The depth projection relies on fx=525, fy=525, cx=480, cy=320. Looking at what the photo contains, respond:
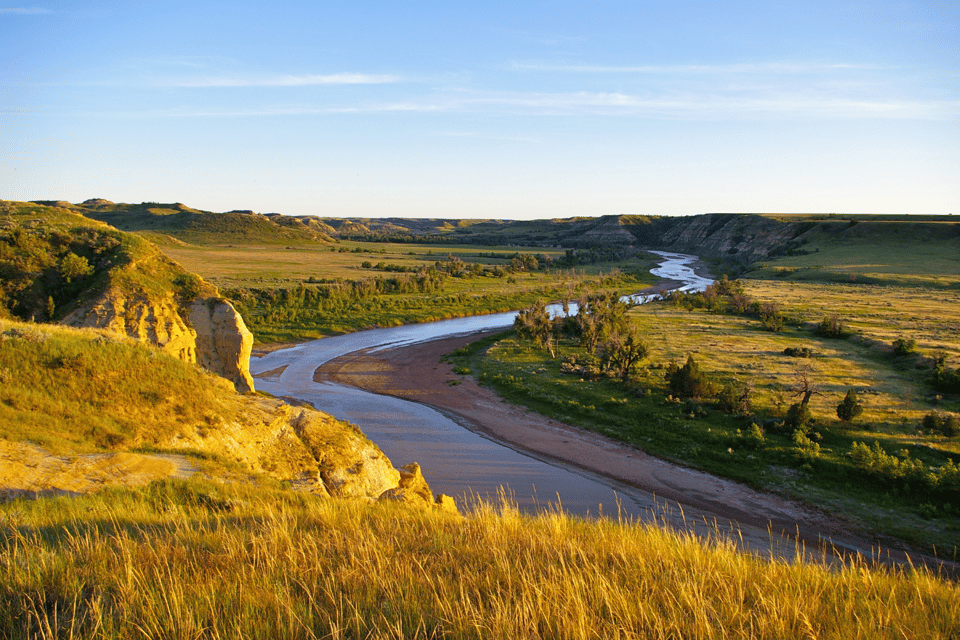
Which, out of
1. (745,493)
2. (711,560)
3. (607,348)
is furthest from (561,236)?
(711,560)

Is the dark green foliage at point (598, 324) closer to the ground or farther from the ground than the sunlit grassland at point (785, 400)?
farther from the ground

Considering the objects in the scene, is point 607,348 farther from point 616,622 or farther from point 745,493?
point 616,622

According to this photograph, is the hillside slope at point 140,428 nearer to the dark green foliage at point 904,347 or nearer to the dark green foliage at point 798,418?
the dark green foliage at point 798,418

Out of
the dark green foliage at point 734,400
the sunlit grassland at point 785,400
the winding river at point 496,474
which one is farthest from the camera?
the dark green foliage at point 734,400

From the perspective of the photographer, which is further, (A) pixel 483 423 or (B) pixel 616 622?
Result: (A) pixel 483 423

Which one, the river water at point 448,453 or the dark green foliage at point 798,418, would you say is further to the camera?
the dark green foliage at point 798,418

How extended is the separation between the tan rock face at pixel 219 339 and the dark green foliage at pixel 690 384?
17.3 meters

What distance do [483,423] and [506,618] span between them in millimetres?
19325

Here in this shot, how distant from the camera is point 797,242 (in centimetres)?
10338

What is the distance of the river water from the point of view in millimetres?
15555

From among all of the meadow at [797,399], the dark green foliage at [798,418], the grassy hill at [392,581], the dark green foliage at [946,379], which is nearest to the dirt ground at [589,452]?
the meadow at [797,399]

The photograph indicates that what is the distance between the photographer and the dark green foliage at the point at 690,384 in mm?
22359

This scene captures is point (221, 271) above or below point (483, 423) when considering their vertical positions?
above

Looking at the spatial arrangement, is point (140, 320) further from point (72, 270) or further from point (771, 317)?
point (771, 317)
